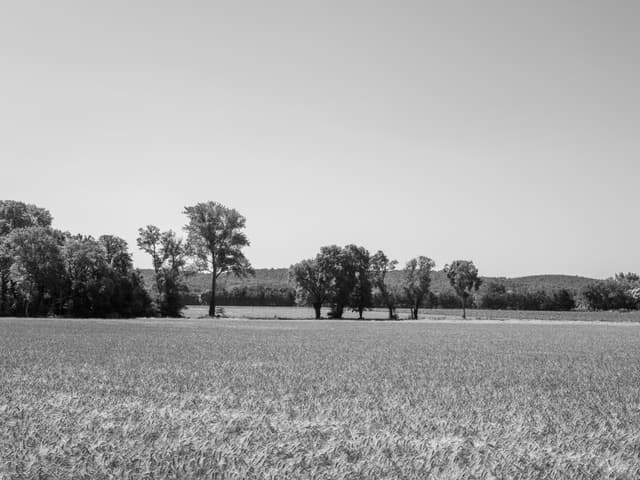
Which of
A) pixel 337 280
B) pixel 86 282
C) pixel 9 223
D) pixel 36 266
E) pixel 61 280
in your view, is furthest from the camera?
pixel 337 280

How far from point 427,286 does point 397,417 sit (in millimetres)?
111137

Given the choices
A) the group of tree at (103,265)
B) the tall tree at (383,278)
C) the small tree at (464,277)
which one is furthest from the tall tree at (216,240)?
the small tree at (464,277)

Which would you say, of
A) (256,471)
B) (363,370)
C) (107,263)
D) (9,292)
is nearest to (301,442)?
(256,471)

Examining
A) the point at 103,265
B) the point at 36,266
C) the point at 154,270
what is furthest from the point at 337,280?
the point at 36,266

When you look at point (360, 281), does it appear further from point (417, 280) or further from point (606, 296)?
point (606, 296)

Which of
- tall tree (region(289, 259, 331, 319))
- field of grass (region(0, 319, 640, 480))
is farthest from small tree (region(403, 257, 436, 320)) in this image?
field of grass (region(0, 319, 640, 480))

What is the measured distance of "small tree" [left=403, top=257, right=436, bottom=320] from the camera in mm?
118625

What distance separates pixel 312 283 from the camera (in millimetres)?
102062

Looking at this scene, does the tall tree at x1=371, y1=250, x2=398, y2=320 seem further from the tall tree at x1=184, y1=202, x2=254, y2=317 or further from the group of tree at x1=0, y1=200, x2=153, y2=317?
the group of tree at x1=0, y1=200, x2=153, y2=317

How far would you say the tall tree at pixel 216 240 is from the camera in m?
89.6

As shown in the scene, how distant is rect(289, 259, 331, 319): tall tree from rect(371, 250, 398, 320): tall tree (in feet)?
35.1

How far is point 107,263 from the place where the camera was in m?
85.2

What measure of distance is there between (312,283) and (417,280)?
27.6 m

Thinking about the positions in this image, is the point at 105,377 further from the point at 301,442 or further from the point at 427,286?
the point at 427,286
